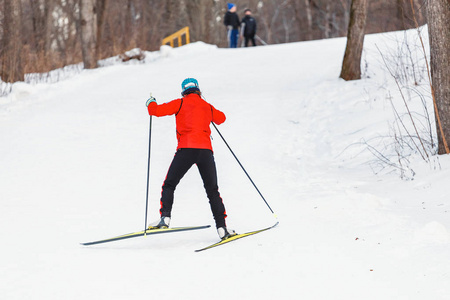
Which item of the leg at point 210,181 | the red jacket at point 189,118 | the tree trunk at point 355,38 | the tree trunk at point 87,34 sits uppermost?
the tree trunk at point 87,34

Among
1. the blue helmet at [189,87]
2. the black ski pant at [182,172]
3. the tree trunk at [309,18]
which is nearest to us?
the black ski pant at [182,172]

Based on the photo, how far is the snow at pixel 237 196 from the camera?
4.37 meters

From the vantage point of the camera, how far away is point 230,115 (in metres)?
11.3

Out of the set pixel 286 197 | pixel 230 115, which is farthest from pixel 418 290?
pixel 230 115

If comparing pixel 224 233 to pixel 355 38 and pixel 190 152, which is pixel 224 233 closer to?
pixel 190 152

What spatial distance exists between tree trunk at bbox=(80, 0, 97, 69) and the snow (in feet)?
8.54

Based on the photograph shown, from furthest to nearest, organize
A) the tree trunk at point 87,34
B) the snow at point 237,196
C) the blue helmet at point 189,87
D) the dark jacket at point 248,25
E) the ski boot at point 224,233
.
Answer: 1. the dark jacket at point 248,25
2. the tree trunk at point 87,34
3. the blue helmet at point 189,87
4. the ski boot at point 224,233
5. the snow at point 237,196

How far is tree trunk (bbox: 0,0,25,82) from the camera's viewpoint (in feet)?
46.5

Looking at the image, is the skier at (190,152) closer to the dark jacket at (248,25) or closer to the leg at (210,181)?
the leg at (210,181)

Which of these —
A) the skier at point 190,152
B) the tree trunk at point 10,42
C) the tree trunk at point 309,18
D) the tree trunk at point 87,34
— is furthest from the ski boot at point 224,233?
the tree trunk at point 309,18

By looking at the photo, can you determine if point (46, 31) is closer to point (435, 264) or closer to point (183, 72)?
point (183, 72)

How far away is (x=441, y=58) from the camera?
6887 millimetres

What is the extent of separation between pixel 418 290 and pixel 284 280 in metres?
0.96

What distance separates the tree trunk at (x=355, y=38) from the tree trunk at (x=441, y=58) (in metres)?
4.98
